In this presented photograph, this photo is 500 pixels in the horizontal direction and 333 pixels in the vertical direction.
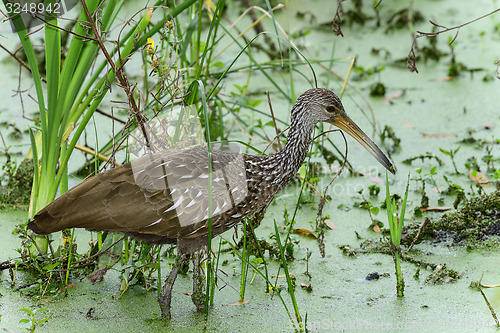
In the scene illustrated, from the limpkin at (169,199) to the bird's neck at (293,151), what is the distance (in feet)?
0.17

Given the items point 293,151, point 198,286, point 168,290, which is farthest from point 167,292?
point 293,151

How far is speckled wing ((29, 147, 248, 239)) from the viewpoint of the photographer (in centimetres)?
327

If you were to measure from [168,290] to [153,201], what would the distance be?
0.47m

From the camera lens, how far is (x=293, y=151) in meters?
3.58

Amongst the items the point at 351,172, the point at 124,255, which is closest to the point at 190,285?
the point at 124,255

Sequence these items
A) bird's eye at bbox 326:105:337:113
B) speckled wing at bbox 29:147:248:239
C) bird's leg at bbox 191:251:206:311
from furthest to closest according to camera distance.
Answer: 1. bird's eye at bbox 326:105:337:113
2. bird's leg at bbox 191:251:206:311
3. speckled wing at bbox 29:147:248:239

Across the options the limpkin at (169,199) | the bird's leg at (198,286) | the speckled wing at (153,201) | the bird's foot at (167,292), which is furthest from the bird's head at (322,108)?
the bird's foot at (167,292)

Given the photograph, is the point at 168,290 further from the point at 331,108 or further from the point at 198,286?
the point at 331,108

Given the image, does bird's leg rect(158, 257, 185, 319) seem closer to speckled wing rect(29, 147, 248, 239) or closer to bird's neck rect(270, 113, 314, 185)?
speckled wing rect(29, 147, 248, 239)

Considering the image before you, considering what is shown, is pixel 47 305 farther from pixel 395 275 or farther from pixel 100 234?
pixel 395 275

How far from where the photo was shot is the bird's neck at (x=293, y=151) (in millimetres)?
3547

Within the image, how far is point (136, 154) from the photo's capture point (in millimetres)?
3975

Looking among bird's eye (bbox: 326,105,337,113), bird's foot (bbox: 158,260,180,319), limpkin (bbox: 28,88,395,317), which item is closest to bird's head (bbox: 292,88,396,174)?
bird's eye (bbox: 326,105,337,113)

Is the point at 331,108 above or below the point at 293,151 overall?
above
